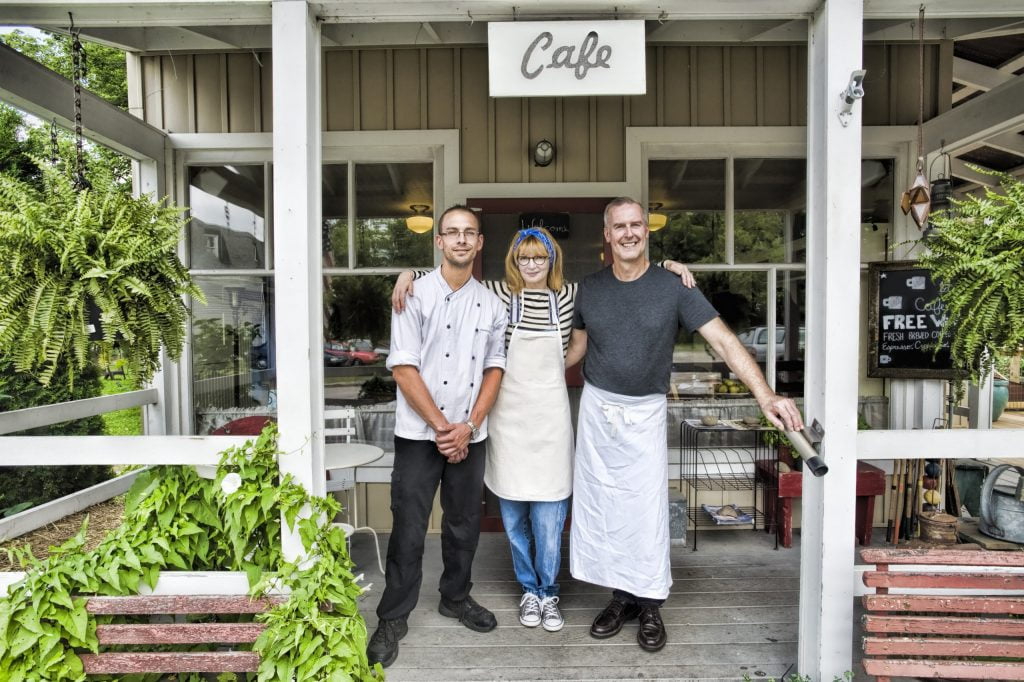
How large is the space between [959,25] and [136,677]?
516 centimetres

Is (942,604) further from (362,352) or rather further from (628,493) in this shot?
(362,352)

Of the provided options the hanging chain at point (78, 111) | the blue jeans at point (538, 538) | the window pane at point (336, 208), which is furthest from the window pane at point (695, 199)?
the hanging chain at point (78, 111)

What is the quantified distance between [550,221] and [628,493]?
1873 mm

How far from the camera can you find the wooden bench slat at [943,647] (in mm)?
2123

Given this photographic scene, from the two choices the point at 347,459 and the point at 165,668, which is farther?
the point at 347,459

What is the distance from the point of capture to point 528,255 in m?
2.69

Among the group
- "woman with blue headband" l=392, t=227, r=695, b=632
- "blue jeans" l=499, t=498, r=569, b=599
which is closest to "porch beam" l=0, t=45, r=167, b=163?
"woman with blue headband" l=392, t=227, r=695, b=632

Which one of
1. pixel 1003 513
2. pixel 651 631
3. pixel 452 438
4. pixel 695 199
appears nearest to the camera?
pixel 452 438

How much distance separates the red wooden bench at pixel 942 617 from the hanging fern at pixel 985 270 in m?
0.74

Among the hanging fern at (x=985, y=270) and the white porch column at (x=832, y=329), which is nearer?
the hanging fern at (x=985, y=270)

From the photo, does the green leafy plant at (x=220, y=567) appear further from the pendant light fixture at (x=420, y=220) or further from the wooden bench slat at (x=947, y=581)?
the pendant light fixture at (x=420, y=220)

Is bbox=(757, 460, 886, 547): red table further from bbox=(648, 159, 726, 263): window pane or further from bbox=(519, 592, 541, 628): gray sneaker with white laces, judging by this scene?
bbox=(519, 592, 541, 628): gray sneaker with white laces

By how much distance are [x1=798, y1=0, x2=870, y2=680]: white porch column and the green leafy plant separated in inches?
63.6

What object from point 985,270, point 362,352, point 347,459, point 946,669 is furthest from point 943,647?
point 362,352
